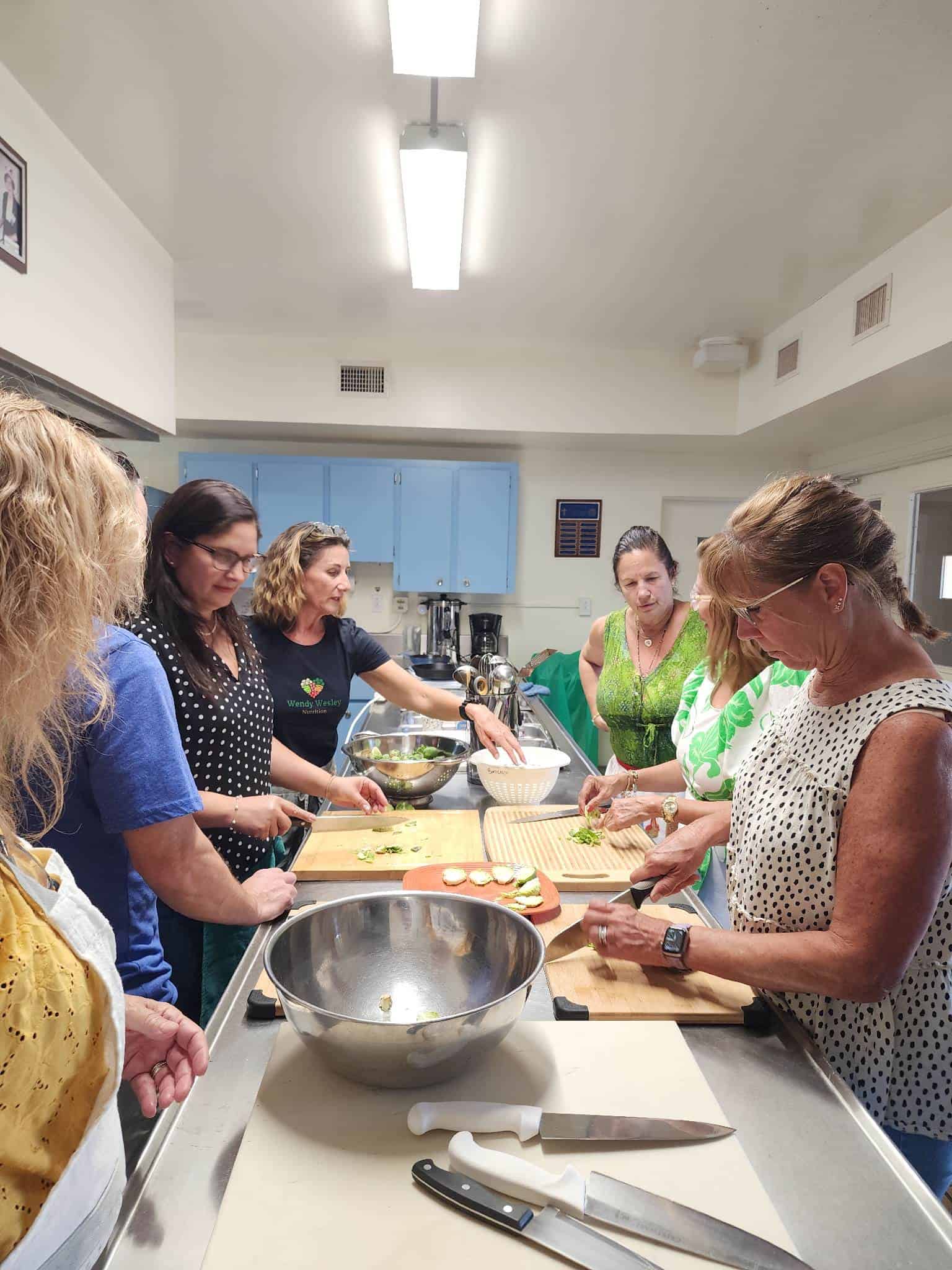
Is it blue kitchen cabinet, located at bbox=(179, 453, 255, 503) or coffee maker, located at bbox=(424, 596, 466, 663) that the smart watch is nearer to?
coffee maker, located at bbox=(424, 596, 466, 663)

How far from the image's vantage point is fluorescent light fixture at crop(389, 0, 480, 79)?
1.74 meters

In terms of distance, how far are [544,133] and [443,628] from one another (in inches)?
134

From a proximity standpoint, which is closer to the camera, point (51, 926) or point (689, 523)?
point (51, 926)

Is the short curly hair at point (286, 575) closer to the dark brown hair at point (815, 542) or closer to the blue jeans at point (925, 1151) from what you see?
the dark brown hair at point (815, 542)

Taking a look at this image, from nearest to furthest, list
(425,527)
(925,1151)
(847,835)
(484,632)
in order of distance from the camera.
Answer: (847,835) → (925,1151) → (425,527) → (484,632)

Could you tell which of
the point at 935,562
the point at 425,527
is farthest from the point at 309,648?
the point at 935,562

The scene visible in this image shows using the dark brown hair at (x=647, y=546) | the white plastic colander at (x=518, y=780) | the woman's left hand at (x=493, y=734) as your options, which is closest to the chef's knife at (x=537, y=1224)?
the white plastic colander at (x=518, y=780)

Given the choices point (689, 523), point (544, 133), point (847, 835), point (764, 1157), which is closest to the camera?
point (764, 1157)

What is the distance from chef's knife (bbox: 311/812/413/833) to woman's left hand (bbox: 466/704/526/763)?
343 millimetres

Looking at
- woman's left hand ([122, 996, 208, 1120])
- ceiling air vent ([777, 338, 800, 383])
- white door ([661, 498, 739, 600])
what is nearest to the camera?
woman's left hand ([122, 996, 208, 1120])

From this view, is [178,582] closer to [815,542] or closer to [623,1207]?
[815,542]

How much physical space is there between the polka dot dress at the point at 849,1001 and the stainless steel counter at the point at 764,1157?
0.14 meters

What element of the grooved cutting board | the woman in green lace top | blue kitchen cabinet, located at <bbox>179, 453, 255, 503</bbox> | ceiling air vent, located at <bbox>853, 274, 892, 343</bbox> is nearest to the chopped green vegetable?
the grooved cutting board

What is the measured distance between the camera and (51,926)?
576 mm
